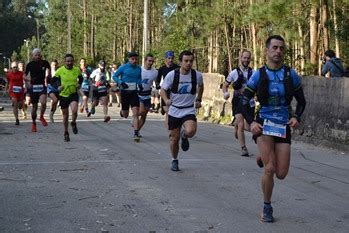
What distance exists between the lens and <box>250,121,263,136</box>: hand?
7.00 meters

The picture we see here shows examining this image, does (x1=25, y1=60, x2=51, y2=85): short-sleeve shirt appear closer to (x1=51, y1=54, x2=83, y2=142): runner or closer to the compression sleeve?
(x1=51, y1=54, x2=83, y2=142): runner

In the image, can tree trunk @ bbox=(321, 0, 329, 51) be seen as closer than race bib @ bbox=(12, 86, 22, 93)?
No

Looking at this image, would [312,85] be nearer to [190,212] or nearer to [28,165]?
[28,165]

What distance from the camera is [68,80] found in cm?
1463

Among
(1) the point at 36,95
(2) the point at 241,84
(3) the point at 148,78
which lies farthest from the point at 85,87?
(2) the point at 241,84

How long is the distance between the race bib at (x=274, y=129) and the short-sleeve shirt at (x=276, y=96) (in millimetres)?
43

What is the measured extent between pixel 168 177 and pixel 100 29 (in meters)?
53.4

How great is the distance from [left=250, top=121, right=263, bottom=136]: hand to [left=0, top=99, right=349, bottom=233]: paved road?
91 cm

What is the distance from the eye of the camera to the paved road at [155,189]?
694cm

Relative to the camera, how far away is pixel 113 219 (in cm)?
704

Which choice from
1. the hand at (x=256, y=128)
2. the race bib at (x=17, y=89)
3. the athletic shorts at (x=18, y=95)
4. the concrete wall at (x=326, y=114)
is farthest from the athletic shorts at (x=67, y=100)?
the hand at (x=256, y=128)

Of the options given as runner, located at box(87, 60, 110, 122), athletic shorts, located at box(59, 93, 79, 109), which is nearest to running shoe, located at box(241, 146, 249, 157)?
athletic shorts, located at box(59, 93, 79, 109)

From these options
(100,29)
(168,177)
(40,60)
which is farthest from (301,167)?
(100,29)

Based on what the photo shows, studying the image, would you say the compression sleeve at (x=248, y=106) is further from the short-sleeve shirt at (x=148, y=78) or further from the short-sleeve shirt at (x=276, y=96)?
the short-sleeve shirt at (x=148, y=78)
